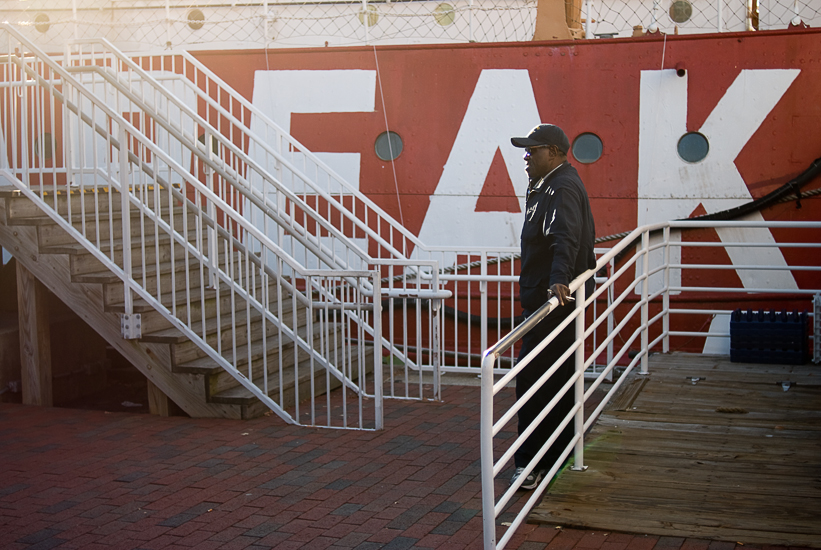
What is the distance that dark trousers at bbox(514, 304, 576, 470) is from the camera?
4.54 m

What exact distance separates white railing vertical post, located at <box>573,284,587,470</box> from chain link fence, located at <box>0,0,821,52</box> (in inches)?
196

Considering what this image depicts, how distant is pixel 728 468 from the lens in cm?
460

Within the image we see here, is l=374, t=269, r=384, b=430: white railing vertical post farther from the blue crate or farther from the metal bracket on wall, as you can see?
the blue crate

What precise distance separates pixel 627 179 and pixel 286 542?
5852 millimetres

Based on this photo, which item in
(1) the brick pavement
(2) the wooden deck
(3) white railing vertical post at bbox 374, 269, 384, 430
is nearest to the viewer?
(2) the wooden deck

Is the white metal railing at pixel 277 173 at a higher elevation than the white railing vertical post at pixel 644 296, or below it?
higher

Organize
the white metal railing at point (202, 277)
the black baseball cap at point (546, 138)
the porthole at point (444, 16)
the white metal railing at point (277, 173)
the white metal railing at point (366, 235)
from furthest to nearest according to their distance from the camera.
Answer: the porthole at point (444, 16) → the white metal railing at point (277, 173) → the white metal railing at point (366, 235) → the white metal railing at point (202, 277) → the black baseball cap at point (546, 138)

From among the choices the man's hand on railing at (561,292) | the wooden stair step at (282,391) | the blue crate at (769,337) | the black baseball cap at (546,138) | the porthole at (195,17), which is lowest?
the wooden stair step at (282,391)

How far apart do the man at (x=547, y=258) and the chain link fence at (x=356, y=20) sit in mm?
4490

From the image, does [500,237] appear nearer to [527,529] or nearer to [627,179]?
[627,179]

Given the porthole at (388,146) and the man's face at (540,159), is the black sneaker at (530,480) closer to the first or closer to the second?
the man's face at (540,159)

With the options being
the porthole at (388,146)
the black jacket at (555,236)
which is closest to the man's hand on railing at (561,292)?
the black jacket at (555,236)

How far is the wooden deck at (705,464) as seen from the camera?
153 inches

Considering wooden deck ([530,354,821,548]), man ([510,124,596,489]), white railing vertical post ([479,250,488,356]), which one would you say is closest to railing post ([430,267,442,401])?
white railing vertical post ([479,250,488,356])
